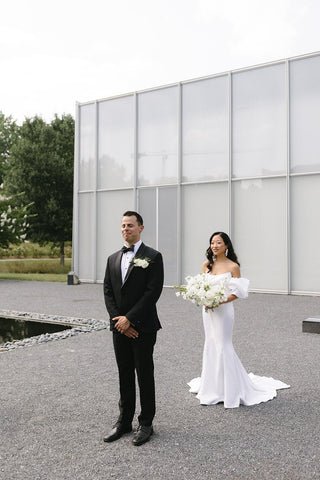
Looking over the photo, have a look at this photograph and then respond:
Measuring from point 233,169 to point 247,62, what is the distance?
3985 mm

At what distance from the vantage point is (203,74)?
18.2 meters

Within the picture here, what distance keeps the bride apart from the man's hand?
4.78 ft

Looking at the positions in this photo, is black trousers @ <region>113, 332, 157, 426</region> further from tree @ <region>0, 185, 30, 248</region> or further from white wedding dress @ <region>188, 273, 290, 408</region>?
tree @ <region>0, 185, 30, 248</region>

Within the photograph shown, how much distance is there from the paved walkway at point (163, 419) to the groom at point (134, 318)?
0.23 m

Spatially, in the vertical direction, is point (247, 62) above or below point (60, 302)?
above

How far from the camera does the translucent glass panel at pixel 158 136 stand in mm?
18766

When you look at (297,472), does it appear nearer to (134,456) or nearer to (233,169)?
(134,456)

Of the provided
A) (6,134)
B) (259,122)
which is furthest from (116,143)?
(6,134)

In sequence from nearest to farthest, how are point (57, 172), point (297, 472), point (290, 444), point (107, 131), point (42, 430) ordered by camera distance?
point (297, 472)
point (290, 444)
point (42, 430)
point (107, 131)
point (57, 172)

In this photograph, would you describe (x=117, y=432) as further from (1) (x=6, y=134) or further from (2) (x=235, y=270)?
(1) (x=6, y=134)

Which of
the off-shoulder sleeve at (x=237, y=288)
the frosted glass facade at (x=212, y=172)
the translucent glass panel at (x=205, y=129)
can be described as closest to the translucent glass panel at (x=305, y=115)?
the frosted glass facade at (x=212, y=172)

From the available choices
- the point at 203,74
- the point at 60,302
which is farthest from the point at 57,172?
the point at 60,302

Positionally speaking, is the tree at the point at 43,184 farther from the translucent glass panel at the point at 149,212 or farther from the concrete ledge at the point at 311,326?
the concrete ledge at the point at 311,326

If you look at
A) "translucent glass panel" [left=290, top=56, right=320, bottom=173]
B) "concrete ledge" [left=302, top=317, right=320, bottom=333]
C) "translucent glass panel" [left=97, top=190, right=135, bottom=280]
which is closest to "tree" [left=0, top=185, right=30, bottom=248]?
"translucent glass panel" [left=97, top=190, right=135, bottom=280]
